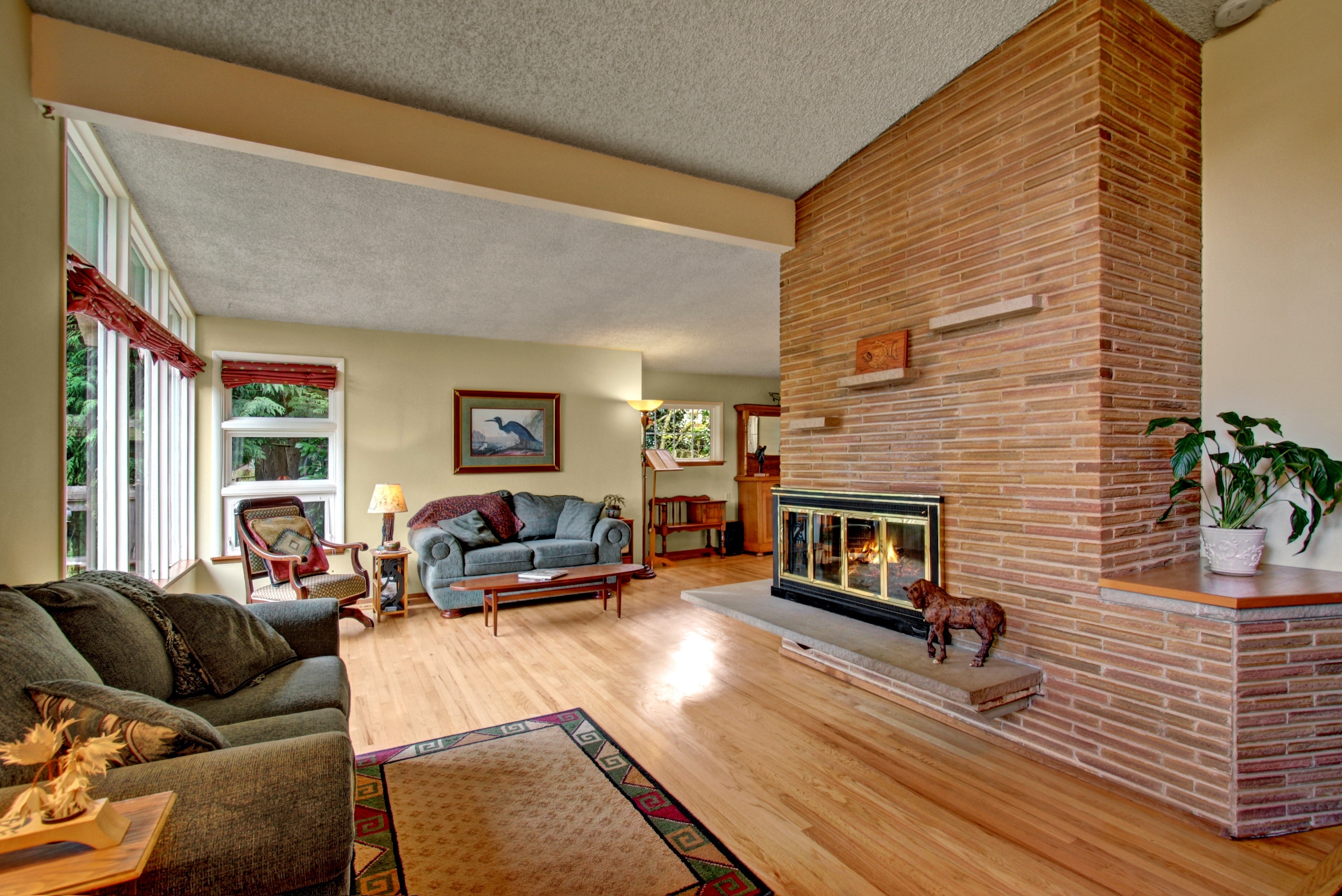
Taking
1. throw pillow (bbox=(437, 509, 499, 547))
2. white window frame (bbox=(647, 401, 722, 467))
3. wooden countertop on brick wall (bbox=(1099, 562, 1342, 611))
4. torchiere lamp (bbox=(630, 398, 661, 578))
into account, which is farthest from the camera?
white window frame (bbox=(647, 401, 722, 467))

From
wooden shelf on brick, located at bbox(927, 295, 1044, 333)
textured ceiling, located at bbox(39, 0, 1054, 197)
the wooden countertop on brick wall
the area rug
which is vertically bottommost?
the area rug

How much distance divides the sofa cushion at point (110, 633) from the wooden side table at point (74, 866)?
2.86 ft

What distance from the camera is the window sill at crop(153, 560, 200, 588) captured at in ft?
13.0

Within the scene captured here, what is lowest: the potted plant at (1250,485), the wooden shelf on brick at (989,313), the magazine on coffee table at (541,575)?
the magazine on coffee table at (541,575)

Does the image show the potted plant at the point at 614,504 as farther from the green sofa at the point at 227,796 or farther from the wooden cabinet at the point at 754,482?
the green sofa at the point at 227,796

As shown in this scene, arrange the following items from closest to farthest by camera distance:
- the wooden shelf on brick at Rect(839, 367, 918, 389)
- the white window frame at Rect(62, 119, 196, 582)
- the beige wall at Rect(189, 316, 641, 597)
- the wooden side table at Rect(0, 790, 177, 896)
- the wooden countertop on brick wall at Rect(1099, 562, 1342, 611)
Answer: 1. the wooden side table at Rect(0, 790, 177, 896)
2. the wooden countertop on brick wall at Rect(1099, 562, 1342, 611)
3. the white window frame at Rect(62, 119, 196, 582)
4. the wooden shelf on brick at Rect(839, 367, 918, 389)
5. the beige wall at Rect(189, 316, 641, 597)

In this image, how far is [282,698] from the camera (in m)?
2.10

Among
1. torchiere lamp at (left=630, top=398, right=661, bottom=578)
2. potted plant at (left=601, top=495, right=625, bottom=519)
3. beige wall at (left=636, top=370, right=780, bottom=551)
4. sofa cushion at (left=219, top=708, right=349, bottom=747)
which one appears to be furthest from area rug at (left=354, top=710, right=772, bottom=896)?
beige wall at (left=636, top=370, right=780, bottom=551)

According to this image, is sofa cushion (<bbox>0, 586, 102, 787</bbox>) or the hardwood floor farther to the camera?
the hardwood floor

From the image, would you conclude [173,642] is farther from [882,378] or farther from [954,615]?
[882,378]

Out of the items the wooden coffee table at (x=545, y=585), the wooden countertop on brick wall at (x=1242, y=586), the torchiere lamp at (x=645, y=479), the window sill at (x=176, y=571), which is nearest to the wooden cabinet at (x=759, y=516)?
the torchiere lamp at (x=645, y=479)

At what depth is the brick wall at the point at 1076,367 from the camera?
7.65 ft

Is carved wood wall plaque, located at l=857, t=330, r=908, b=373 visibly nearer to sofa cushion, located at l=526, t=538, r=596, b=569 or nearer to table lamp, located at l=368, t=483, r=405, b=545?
sofa cushion, located at l=526, t=538, r=596, b=569

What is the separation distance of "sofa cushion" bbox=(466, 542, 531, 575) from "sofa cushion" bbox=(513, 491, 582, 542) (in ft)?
1.54
